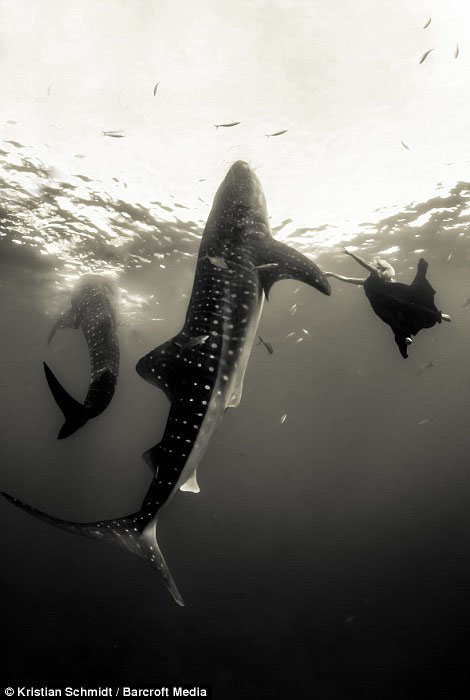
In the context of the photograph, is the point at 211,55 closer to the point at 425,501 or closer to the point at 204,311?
the point at 204,311

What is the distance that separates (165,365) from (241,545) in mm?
35700

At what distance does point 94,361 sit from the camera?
14.5 ft

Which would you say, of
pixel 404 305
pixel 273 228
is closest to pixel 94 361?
pixel 404 305

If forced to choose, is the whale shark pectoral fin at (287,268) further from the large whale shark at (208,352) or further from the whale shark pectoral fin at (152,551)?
the whale shark pectoral fin at (152,551)

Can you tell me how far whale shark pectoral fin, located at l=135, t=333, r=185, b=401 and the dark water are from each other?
1.12 m

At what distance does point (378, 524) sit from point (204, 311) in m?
45.1

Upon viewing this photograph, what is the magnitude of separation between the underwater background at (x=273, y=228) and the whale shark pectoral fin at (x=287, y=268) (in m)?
2.30

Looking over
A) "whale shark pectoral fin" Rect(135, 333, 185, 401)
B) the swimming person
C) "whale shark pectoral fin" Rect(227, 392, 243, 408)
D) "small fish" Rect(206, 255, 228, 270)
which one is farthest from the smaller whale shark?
the swimming person

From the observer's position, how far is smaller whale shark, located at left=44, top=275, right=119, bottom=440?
330cm

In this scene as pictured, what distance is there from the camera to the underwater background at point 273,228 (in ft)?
28.8

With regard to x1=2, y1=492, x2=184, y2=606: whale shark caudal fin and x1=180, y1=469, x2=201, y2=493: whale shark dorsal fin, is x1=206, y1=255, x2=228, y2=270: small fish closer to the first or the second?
x1=180, y1=469, x2=201, y2=493: whale shark dorsal fin

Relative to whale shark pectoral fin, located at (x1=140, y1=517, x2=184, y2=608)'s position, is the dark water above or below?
below

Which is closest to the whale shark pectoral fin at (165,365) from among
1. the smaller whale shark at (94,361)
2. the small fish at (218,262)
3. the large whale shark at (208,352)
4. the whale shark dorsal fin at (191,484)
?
the large whale shark at (208,352)

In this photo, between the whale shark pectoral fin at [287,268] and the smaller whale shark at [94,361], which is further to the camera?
the whale shark pectoral fin at [287,268]
